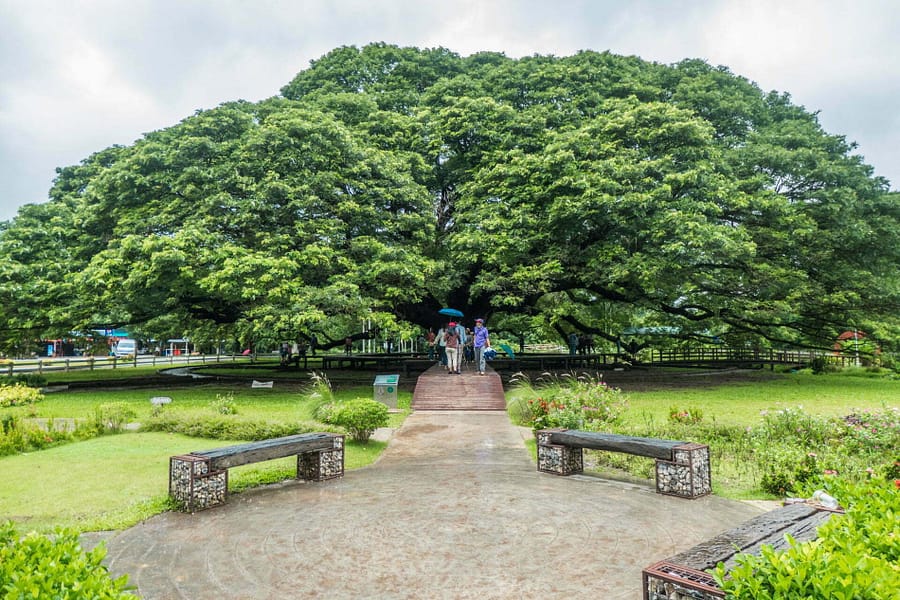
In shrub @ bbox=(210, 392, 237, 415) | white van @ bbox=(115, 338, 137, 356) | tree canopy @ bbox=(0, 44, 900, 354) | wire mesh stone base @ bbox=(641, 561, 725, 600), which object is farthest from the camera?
white van @ bbox=(115, 338, 137, 356)

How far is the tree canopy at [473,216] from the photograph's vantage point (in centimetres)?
1612

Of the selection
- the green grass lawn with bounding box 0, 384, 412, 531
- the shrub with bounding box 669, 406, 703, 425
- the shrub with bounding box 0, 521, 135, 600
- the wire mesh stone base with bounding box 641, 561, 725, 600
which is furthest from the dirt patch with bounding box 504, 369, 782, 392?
the shrub with bounding box 0, 521, 135, 600

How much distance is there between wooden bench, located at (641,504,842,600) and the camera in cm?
Result: 298

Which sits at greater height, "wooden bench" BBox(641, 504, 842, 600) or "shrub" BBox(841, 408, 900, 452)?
"wooden bench" BBox(641, 504, 842, 600)

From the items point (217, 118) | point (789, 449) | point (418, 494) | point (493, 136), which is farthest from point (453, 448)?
point (217, 118)

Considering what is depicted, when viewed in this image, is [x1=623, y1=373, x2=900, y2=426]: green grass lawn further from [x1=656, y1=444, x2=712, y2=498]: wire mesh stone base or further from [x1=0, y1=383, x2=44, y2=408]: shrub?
[x1=0, y1=383, x2=44, y2=408]: shrub

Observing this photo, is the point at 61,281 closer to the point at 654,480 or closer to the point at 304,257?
the point at 304,257

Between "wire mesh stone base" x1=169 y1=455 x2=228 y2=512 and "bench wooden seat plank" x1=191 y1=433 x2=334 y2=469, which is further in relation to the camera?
"bench wooden seat plank" x1=191 y1=433 x2=334 y2=469

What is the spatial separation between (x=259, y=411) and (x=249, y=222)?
20.0ft

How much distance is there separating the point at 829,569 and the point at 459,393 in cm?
1327

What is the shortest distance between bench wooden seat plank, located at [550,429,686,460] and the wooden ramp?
7243 millimetres

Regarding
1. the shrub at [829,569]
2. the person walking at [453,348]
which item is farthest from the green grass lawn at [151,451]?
the shrub at [829,569]

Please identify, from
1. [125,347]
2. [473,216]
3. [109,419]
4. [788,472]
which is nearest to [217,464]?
[788,472]

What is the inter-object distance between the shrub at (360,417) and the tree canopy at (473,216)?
5.86 metres
